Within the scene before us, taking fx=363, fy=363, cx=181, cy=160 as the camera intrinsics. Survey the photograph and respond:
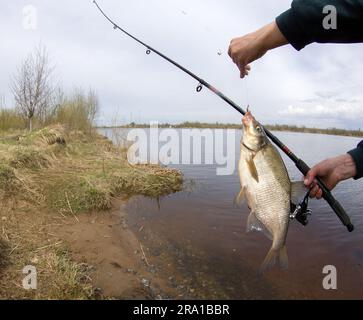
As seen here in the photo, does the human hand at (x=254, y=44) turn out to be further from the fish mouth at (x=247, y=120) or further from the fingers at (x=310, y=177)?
the fingers at (x=310, y=177)

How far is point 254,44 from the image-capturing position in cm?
224

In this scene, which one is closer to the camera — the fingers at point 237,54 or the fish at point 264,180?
the fingers at point 237,54

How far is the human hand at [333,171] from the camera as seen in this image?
2.43 metres

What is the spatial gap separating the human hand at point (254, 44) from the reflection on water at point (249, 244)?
11.2ft

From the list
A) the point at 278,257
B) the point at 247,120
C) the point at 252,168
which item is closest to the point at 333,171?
the point at 252,168

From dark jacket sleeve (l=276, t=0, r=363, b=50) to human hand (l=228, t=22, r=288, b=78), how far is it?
6cm

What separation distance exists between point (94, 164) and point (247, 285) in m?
7.64

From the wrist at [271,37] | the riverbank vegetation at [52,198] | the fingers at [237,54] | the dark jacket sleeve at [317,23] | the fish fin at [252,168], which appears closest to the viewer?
the dark jacket sleeve at [317,23]

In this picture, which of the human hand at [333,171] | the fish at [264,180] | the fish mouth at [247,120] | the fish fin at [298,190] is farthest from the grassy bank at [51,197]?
the human hand at [333,171]

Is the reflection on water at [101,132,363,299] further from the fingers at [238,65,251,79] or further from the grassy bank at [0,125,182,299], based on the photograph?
the fingers at [238,65,251,79]

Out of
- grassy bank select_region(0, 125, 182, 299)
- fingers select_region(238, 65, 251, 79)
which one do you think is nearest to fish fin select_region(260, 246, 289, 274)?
fingers select_region(238, 65, 251, 79)

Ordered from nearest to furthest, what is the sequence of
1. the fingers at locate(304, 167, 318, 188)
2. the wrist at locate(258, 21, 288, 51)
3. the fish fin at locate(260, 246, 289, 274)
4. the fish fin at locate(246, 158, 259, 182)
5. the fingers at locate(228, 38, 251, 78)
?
1. the wrist at locate(258, 21, 288, 51)
2. the fingers at locate(228, 38, 251, 78)
3. the fingers at locate(304, 167, 318, 188)
4. the fish fin at locate(246, 158, 259, 182)
5. the fish fin at locate(260, 246, 289, 274)

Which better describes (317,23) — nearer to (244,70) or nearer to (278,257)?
(244,70)

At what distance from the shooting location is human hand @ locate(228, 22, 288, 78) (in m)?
2.11
